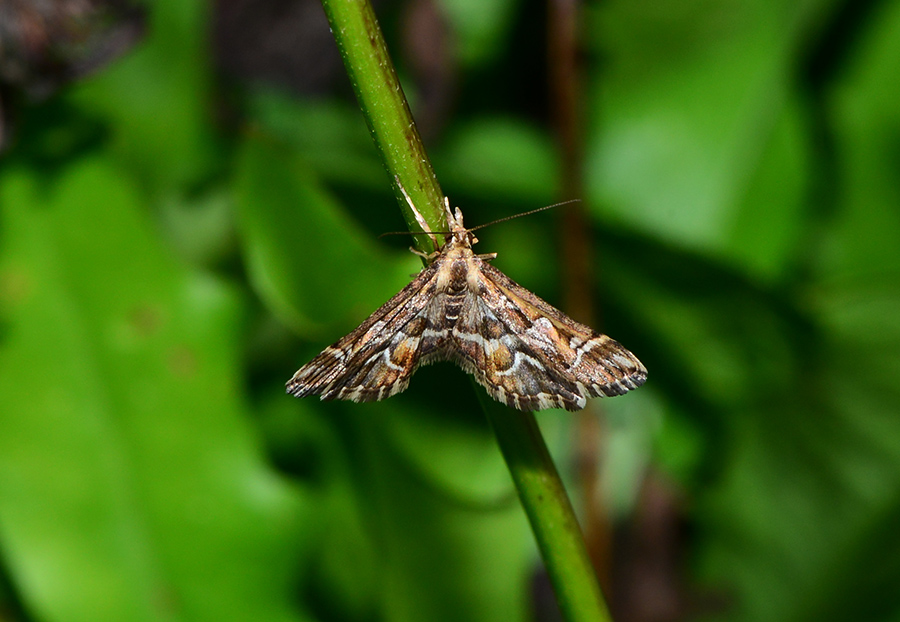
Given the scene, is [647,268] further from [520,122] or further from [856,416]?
[520,122]

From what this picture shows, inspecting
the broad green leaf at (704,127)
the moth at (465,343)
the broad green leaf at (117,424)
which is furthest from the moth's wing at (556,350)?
the broad green leaf at (704,127)

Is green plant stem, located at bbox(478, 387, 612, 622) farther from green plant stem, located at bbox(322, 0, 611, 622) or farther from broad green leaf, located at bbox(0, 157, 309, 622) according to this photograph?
broad green leaf, located at bbox(0, 157, 309, 622)

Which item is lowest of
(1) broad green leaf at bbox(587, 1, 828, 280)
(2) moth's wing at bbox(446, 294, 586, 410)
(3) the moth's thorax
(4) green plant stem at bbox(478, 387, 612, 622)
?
(4) green plant stem at bbox(478, 387, 612, 622)

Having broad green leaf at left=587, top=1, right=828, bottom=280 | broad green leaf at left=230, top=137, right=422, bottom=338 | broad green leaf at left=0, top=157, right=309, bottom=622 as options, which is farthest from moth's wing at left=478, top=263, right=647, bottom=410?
broad green leaf at left=587, top=1, right=828, bottom=280

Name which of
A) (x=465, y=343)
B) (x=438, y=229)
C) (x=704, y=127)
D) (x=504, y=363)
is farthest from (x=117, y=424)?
(x=704, y=127)

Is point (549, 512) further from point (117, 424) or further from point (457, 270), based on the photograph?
point (117, 424)

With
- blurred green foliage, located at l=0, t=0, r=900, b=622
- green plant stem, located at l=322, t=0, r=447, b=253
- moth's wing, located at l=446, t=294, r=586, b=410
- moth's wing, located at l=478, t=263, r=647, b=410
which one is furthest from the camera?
blurred green foliage, located at l=0, t=0, r=900, b=622
